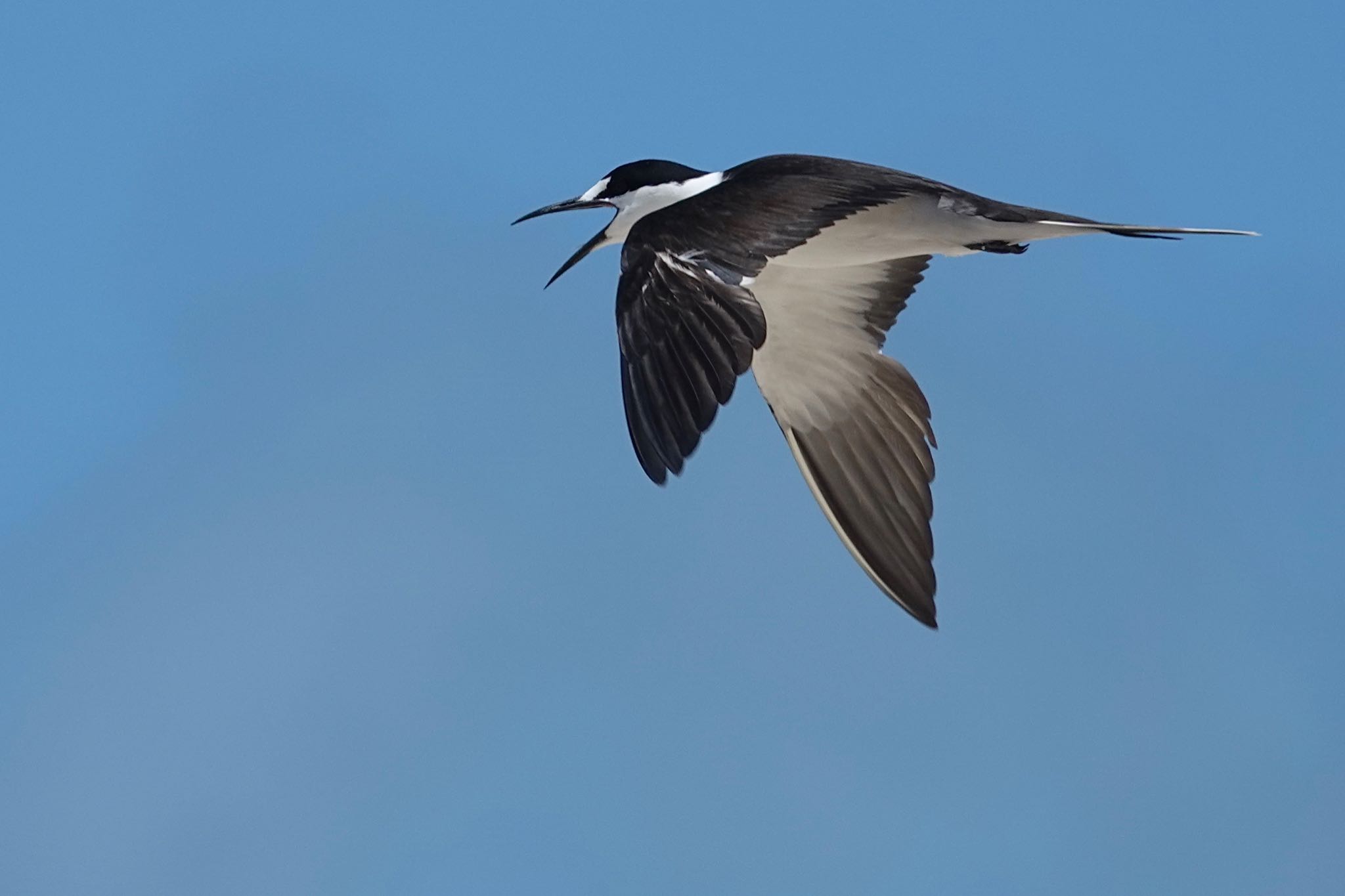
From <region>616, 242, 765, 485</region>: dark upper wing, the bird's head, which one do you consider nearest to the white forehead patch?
the bird's head

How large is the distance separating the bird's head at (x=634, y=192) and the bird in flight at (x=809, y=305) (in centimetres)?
1

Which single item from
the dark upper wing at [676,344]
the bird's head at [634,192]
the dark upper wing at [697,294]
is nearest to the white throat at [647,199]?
the bird's head at [634,192]

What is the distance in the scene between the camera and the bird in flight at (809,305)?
8.37m

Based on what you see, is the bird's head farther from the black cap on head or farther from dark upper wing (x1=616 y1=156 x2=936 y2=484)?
dark upper wing (x1=616 y1=156 x2=936 y2=484)

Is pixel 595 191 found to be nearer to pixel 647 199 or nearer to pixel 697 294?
pixel 647 199

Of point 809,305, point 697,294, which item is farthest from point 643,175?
point 697,294

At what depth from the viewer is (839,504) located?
10742 mm

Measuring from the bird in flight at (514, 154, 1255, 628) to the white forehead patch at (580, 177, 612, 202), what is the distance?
0.04 feet

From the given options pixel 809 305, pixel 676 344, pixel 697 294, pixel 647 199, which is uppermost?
pixel 647 199

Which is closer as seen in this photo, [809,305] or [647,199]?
[647,199]

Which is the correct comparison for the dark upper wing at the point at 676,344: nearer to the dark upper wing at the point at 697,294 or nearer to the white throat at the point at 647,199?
the dark upper wing at the point at 697,294

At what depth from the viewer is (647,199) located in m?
10.7

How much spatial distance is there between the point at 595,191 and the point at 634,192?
269 millimetres

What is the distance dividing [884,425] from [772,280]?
1018 mm
